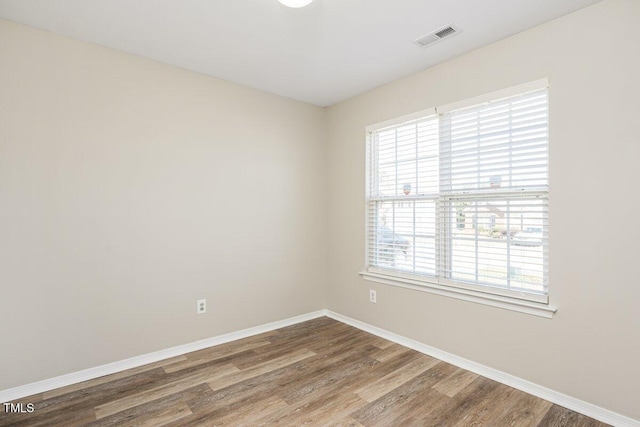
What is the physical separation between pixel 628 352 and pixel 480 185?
1348 mm

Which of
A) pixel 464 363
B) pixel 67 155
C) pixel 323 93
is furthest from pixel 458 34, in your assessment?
pixel 67 155

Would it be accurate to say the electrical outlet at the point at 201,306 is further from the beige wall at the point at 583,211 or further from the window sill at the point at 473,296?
the beige wall at the point at 583,211

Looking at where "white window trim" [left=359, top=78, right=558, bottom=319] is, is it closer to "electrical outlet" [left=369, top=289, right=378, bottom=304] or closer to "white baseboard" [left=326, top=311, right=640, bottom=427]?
"electrical outlet" [left=369, top=289, right=378, bottom=304]

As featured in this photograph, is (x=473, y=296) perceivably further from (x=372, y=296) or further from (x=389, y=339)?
(x=372, y=296)

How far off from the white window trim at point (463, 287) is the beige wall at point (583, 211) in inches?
2.1

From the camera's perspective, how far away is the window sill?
2.27 metres

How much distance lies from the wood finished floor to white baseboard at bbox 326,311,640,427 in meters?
0.06

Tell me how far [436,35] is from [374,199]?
1.61 m

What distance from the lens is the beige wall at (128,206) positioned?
7.47 ft

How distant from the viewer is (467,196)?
2.69 meters

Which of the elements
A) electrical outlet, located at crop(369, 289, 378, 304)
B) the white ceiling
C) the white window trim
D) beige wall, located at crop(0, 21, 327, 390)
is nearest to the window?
the white window trim

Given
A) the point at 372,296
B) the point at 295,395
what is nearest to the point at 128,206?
the point at 295,395

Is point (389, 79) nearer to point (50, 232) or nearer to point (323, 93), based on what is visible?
point (323, 93)

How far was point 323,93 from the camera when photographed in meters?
3.58
